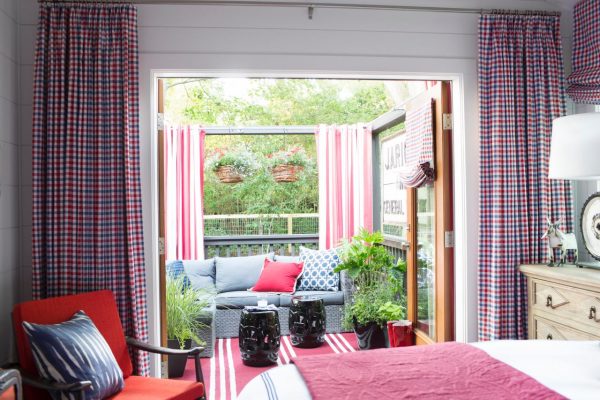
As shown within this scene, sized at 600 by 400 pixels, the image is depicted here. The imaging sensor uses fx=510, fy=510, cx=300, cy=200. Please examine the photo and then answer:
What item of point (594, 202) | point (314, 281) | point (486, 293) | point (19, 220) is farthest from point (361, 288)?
point (19, 220)

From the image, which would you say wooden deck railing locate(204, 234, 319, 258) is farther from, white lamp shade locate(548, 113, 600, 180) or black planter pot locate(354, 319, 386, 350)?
white lamp shade locate(548, 113, 600, 180)

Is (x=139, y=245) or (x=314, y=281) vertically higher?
(x=139, y=245)

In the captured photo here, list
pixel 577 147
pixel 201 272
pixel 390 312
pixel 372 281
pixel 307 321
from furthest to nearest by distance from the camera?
pixel 201 272, pixel 372 281, pixel 307 321, pixel 390 312, pixel 577 147

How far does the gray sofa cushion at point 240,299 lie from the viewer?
527cm

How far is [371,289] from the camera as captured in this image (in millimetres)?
4906

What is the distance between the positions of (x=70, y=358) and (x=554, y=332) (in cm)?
258

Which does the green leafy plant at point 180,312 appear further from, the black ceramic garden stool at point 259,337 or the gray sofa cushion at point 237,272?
the gray sofa cushion at point 237,272

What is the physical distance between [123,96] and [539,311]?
2.81 metres

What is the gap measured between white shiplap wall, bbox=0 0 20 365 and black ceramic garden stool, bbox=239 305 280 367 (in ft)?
6.16

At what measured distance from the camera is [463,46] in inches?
131

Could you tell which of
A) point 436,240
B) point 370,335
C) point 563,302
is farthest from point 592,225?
point 370,335

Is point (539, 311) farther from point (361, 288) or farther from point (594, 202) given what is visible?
point (361, 288)

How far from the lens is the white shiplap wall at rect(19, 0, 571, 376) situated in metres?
3.12

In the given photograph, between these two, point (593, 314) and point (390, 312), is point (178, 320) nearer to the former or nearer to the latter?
point (390, 312)
